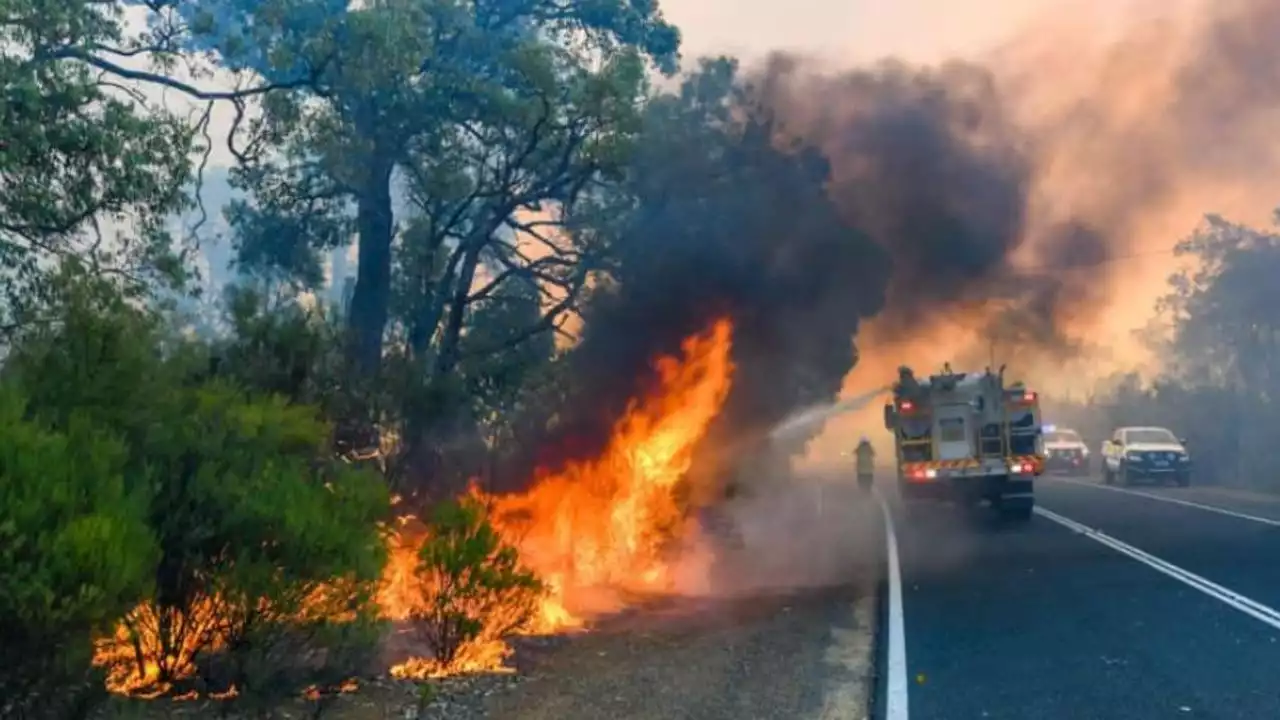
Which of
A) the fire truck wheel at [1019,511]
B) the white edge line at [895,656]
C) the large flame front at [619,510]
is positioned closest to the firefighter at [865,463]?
Answer: the fire truck wheel at [1019,511]

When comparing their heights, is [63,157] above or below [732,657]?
above

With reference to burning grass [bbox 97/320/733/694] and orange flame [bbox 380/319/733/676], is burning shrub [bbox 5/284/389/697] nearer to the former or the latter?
burning grass [bbox 97/320/733/694]

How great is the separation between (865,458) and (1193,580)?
19.7m

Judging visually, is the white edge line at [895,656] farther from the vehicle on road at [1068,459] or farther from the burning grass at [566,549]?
the vehicle on road at [1068,459]

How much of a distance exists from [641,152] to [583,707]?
1060 centimetres

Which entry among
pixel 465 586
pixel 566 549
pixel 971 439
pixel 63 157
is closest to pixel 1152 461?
pixel 971 439

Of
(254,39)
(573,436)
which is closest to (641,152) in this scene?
(573,436)

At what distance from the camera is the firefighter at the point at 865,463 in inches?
1328

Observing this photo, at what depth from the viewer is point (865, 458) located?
111 ft

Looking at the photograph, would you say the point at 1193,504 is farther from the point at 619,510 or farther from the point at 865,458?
the point at 619,510

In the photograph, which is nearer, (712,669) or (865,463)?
(712,669)

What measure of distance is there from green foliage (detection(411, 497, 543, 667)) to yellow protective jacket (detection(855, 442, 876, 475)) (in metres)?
23.9

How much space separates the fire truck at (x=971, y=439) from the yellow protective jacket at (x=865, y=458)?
9.80 m

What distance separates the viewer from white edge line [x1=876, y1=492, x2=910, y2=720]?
27.3 ft
